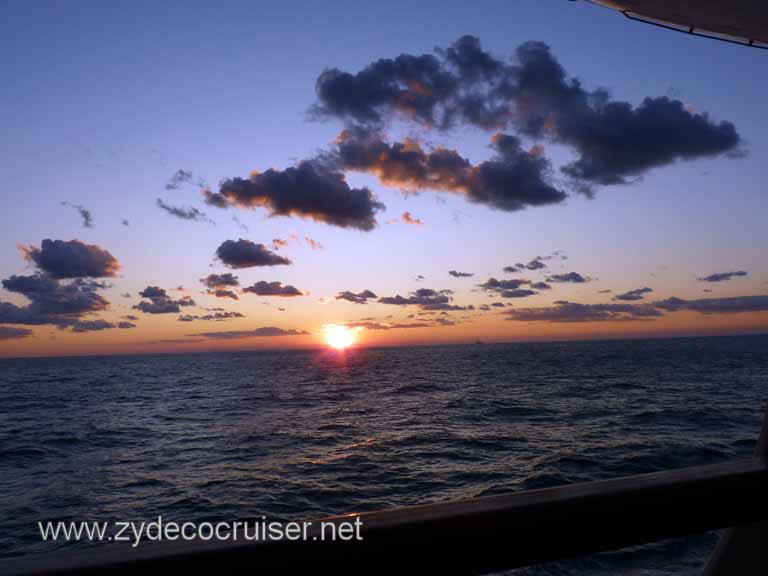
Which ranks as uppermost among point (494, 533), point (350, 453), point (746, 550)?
point (494, 533)

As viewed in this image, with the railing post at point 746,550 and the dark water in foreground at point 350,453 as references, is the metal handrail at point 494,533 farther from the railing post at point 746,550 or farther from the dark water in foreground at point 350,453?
the dark water in foreground at point 350,453

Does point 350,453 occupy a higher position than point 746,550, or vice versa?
point 746,550

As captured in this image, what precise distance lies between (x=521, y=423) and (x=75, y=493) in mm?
17615

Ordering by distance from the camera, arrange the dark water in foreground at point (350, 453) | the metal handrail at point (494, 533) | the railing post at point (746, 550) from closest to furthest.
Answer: the metal handrail at point (494, 533)
the railing post at point (746, 550)
the dark water in foreground at point (350, 453)

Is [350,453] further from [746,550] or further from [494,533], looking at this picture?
[494,533]

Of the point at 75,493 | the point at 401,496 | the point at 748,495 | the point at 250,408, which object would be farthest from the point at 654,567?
the point at 250,408

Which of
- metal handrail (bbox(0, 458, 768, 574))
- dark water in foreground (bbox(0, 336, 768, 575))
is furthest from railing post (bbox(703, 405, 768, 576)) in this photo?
dark water in foreground (bbox(0, 336, 768, 575))

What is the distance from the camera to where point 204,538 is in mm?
924

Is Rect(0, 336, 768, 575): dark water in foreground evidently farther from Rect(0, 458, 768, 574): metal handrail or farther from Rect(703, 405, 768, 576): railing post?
Rect(0, 458, 768, 574): metal handrail

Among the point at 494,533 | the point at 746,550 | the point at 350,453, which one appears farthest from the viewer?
the point at 350,453

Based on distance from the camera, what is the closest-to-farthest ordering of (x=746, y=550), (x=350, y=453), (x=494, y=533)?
(x=494, y=533) → (x=746, y=550) → (x=350, y=453)

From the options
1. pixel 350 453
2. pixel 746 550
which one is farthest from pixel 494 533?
pixel 350 453

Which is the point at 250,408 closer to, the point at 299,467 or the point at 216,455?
the point at 216,455

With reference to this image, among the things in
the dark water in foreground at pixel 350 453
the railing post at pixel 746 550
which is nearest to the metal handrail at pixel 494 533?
the railing post at pixel 746 550
